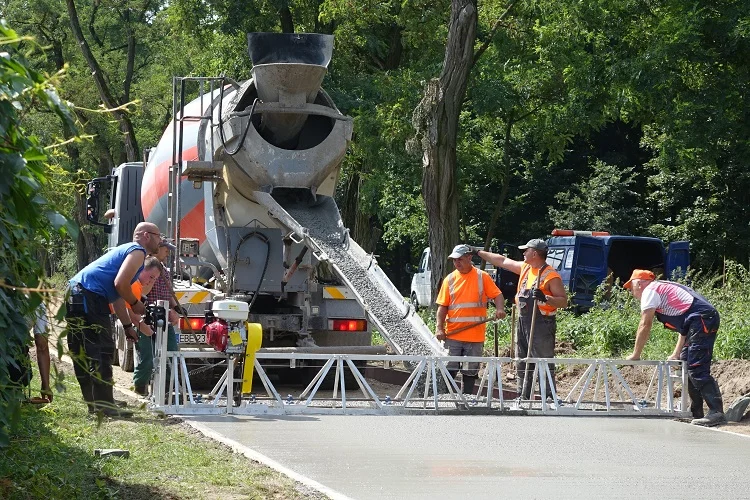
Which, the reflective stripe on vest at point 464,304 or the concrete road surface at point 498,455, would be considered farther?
the reflective stripe on vest at point 464,304

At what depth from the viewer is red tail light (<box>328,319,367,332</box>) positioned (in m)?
13.7

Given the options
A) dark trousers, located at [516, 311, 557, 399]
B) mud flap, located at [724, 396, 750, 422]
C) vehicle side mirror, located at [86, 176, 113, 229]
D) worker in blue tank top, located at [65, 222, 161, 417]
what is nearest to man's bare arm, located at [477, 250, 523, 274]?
dark trousers, located at [516, 311, 557, 399]

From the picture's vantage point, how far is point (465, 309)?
12.7 metres

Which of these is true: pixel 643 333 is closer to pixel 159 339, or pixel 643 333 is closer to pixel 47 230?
pixel 159 339

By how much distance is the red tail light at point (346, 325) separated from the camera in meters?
13.7

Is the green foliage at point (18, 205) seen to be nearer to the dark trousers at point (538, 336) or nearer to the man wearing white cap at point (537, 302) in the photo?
the man wearing white cap at point (537, 302)

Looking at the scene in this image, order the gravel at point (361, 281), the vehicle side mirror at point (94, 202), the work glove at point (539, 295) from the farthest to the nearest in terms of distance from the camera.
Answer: the vehicle side mirror at point (94, 202) → the work glove at point (539, 295) → the gravel at point (361, 281)

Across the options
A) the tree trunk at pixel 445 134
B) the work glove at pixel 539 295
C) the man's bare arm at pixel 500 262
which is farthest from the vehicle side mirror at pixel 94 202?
the work glove at pixel 539 295

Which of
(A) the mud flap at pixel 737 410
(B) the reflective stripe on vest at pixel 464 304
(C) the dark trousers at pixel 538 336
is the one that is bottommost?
(A) the mud flap at pixel 737 410

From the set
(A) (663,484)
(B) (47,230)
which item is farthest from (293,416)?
(B) (47,230)

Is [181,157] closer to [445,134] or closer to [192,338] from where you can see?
[192,338]

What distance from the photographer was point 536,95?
26.2m

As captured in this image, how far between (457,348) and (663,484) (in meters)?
5.37

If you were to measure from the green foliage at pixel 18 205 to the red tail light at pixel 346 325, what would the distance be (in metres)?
8.65
